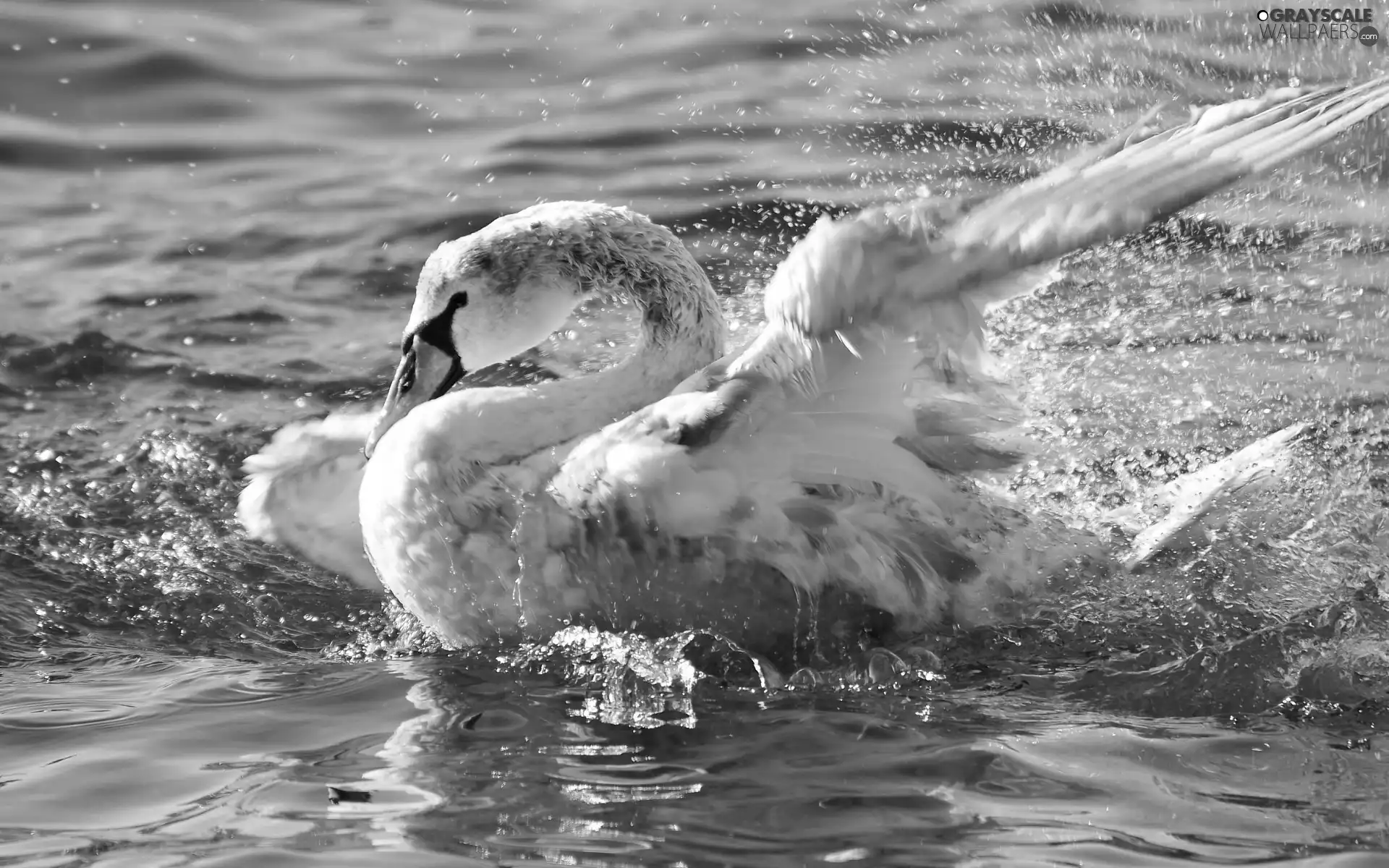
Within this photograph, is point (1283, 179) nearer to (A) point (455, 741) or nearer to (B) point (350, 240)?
(B) point (350, 240)

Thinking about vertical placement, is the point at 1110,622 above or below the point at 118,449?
below

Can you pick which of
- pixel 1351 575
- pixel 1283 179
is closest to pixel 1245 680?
pixel 1351 575

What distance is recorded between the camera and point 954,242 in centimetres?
396

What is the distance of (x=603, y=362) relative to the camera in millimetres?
7516

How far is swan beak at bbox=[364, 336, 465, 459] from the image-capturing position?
507 cm

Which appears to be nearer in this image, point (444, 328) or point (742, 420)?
point (742, 420)

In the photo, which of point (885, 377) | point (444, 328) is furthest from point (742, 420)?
point (444, 328)

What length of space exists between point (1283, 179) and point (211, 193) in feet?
19.8

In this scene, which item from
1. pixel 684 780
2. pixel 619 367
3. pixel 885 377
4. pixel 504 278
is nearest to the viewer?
pixel 684 780
